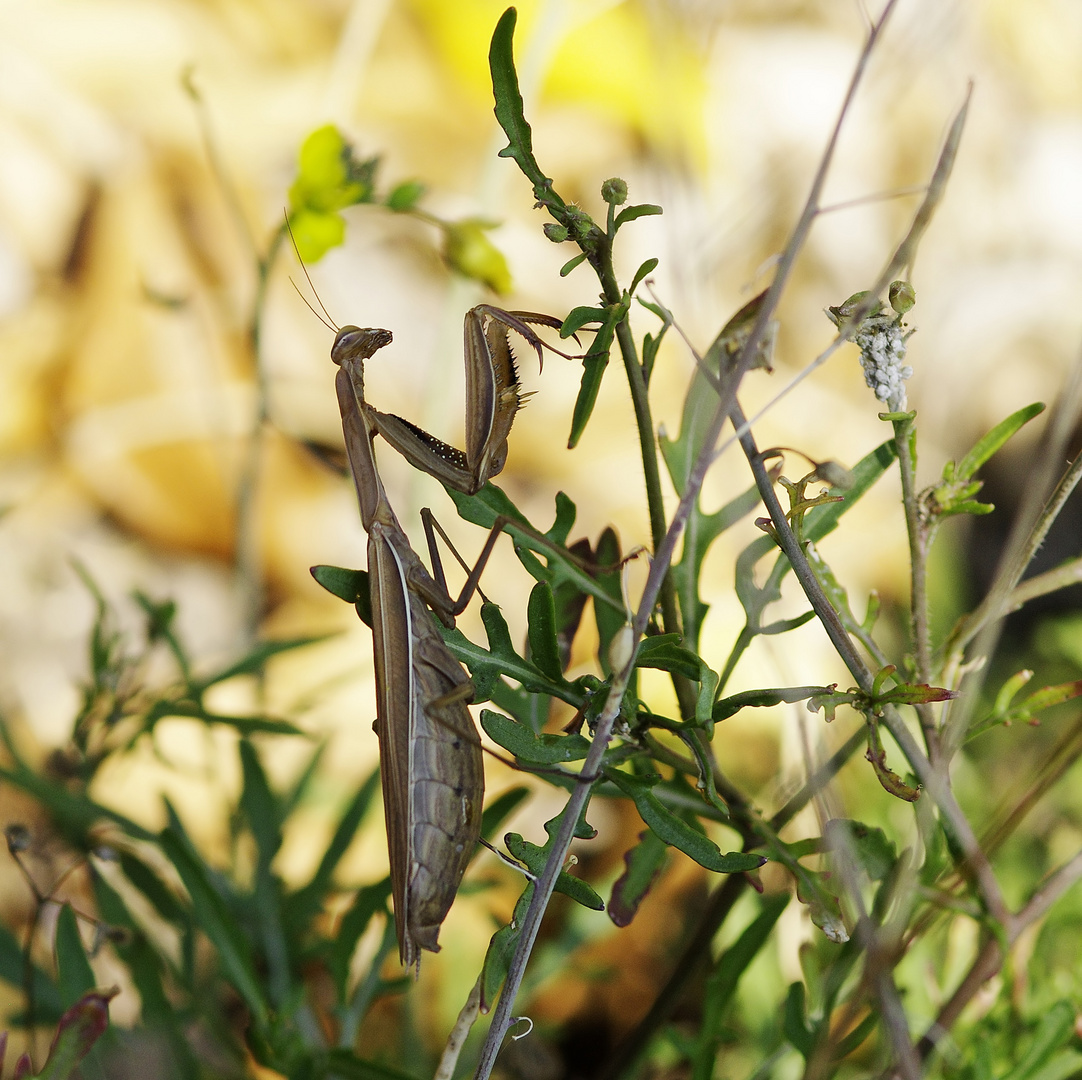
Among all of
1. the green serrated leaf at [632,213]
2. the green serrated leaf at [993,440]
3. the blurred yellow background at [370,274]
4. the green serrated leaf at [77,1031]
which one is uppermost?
the blurred yellow background at [370,274]

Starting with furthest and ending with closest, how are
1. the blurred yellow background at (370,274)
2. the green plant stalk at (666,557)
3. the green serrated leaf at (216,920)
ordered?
the blurred yellow background at (370,274) → the green serrated leaf at (216,920) → the green plant stalk at (666,557)

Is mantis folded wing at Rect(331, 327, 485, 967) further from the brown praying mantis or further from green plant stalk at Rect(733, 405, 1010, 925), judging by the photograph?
green plant stalk at Rect(733, 405, 1010, 925)

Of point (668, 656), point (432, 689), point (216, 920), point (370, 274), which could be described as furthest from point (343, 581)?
point (370, 274)

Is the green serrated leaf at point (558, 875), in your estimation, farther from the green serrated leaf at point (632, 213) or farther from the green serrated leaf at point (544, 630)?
the green serrated leaf at point (632, 213)

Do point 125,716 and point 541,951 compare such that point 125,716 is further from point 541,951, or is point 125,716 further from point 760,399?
point 760,399

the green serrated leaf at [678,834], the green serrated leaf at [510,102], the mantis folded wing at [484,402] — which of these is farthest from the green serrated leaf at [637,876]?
the green serrated leaf at [510,102]
